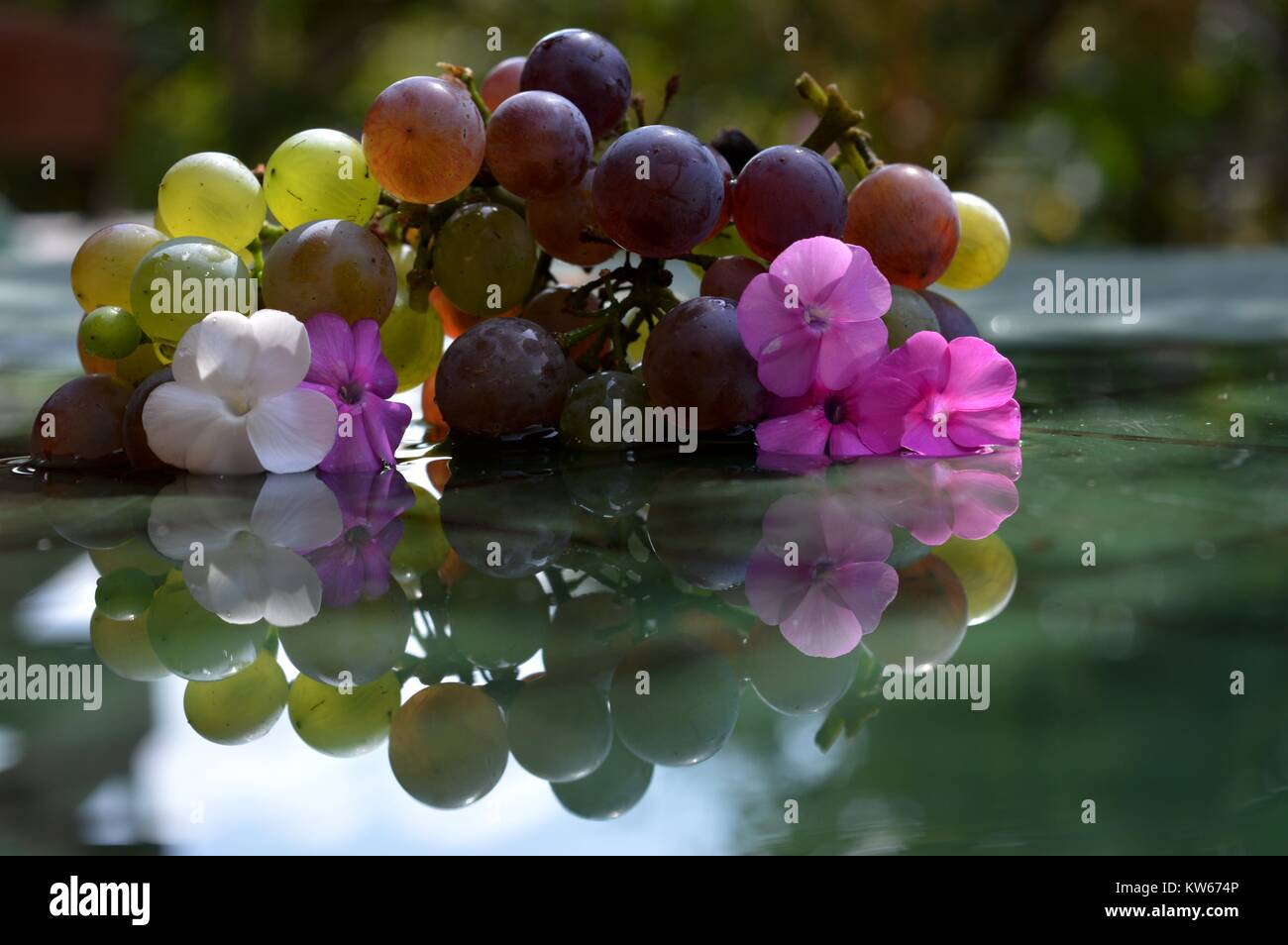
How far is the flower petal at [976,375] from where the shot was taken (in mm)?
955

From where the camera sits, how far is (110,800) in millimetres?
411

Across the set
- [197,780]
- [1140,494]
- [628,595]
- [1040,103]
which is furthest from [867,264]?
[1040,103]

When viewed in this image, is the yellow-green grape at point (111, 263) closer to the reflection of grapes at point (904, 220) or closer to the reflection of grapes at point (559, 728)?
the reflection of grapes at point (904, 220)

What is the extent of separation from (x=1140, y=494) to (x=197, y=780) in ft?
1.91

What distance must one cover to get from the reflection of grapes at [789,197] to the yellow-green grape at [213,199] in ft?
1.16

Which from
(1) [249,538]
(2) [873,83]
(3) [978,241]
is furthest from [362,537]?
(2) [873,83]

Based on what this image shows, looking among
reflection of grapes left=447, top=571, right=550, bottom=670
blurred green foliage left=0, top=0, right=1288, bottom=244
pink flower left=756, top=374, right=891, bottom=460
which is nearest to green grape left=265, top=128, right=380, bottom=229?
pink flower left=756, top=374, right=891, bottom=460

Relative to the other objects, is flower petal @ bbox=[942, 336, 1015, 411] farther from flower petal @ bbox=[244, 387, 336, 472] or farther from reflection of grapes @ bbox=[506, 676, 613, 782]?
reflection of grapes @ bbox=[506, 676, 613, 782]

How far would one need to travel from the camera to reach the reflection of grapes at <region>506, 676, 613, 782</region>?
1.44ft

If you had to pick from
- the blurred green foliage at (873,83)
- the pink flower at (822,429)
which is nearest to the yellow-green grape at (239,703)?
the pink flower at (822,429)

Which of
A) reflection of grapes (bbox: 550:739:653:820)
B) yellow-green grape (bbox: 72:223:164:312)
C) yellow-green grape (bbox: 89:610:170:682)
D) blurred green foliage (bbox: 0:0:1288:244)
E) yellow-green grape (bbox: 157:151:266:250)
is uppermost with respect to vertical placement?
blurred green foliage (bbox: 0:0:1288:244)

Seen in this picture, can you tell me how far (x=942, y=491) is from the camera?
84cm

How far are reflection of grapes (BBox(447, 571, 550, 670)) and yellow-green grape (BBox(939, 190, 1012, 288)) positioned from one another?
63cm

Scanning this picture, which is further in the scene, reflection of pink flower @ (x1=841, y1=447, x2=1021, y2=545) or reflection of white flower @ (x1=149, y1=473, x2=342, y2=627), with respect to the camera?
reflection of pink flower @ (x1=841, y1=447, x2=1021, y2=545)
